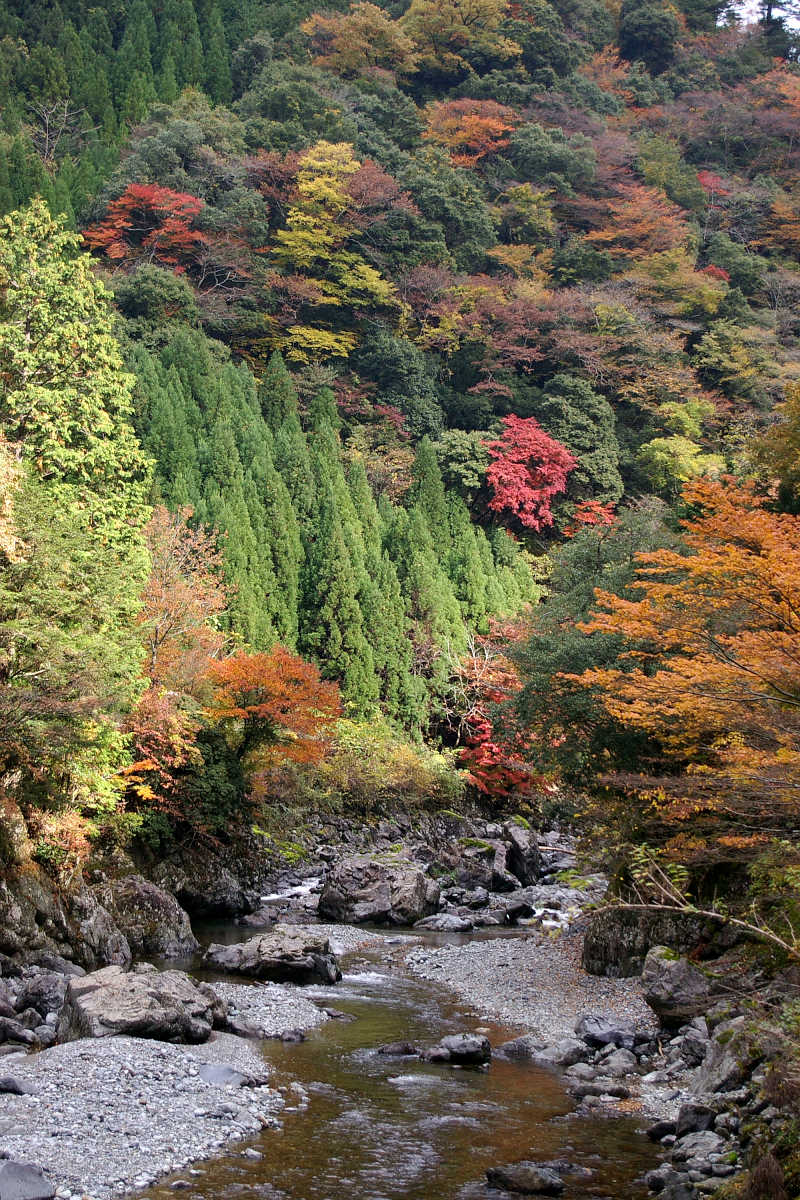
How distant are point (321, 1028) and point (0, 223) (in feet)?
52.9

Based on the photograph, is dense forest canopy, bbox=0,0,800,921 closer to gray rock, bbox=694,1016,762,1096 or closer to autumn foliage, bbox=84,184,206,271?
autumn foliage, bbox=84,184,206,271

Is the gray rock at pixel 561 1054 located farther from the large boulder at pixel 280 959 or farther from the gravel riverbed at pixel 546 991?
the large boulder at pixel 280 959

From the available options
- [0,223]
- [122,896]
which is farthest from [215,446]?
[122,896]

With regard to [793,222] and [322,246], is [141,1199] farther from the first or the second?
[793,222]

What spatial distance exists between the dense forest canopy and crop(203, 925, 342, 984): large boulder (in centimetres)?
284

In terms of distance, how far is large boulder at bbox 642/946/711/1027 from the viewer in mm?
11305

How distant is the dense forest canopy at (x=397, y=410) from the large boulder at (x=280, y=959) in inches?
112

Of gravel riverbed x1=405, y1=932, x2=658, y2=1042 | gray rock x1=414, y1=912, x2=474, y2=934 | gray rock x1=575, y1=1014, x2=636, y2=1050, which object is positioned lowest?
gray rock x1=414, y1=912, x2=474, y2=934

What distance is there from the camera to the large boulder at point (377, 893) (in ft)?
63.2

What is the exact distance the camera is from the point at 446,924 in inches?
755

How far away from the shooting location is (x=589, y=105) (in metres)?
53.9

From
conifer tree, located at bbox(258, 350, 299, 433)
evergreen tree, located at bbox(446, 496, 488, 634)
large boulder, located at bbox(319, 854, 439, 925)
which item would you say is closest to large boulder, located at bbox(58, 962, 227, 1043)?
large boulder, located at bbox(319, 854, 439, 925)

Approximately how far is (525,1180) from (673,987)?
4.71 m

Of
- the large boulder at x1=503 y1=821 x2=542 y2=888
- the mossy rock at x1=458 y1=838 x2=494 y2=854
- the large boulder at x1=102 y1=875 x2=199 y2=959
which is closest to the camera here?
the large boulder at x1=102 y1=875 x2=199 y2=959
